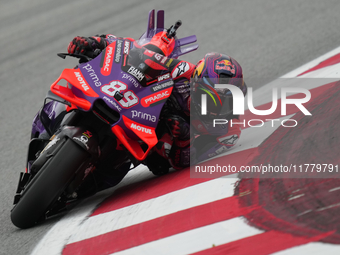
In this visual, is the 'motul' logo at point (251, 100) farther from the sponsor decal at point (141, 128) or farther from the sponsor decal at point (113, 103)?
the sponsor decal at point (113, 103)

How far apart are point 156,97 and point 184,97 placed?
1.36 feet

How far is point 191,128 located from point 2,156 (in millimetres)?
2872

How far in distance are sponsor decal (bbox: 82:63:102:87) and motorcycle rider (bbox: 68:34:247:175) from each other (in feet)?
1.08

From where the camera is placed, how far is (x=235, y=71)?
13.4 ft

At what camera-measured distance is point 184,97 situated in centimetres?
418

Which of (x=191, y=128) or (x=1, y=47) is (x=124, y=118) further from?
(x=1, y=47)

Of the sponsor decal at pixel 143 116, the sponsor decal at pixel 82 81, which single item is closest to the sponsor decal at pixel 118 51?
the sponsor decal at pixel 82 81

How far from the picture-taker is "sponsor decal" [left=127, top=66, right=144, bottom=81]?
12.4 ft

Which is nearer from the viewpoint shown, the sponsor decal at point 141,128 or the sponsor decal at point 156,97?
the sponsor decal at point 141,128

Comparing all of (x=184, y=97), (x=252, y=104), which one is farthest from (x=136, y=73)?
(x=252, y=104)

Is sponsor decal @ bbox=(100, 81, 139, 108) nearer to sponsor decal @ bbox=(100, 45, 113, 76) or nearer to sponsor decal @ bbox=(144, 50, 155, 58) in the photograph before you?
sponsor decal @ bbox=(100, 45, 113, 76)

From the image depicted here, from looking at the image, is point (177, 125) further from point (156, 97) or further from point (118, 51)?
point (118, 51)

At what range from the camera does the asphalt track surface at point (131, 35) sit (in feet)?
23.7

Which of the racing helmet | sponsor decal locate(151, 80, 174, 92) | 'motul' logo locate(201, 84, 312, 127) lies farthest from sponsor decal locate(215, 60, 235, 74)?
sponsor decal locate(151, 80, 174, 92)
